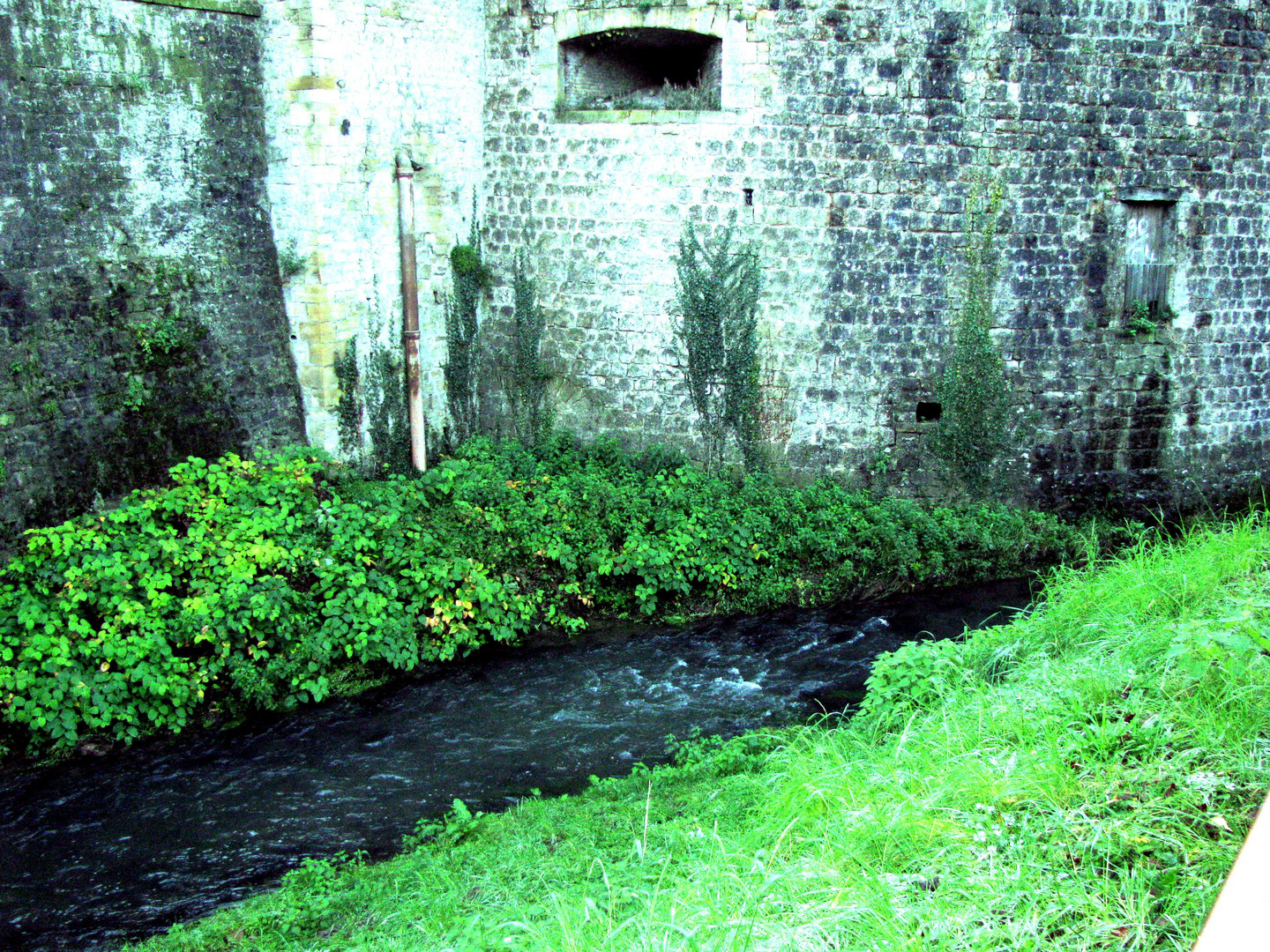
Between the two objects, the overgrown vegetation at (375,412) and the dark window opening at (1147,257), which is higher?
the dark window opening at (1147,257)

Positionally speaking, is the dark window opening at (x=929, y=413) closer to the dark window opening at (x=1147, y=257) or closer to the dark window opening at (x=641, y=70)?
the dark window opening at (x=1147, y=257)

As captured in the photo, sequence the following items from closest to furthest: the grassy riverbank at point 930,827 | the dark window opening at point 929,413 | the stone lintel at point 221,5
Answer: the grassy riverbank at point 930,827 < the stone lintel at point 221,5 < the dark window opening at point 929,413

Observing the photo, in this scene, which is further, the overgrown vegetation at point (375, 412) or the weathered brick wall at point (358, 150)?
the overgrown vegetation at point (375, 412)

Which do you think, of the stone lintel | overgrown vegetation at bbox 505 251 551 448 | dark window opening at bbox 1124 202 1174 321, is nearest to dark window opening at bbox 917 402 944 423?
dark window opening at bbox 1124 202 1174 321

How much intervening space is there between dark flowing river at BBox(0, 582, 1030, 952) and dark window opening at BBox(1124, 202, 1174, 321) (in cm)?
353

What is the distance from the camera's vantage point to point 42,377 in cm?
751

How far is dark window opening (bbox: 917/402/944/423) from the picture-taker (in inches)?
398

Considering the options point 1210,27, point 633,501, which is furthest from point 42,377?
point 1210,27

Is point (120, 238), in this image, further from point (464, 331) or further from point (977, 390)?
point (977, 390)

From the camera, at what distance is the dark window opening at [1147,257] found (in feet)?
32.6

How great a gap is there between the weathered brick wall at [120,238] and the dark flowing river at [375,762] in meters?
2.30

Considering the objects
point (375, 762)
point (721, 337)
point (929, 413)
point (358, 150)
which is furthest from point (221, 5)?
point (929, 413)

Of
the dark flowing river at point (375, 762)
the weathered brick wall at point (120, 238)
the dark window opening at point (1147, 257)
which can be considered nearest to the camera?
the dark flowing river at point (375, 762)

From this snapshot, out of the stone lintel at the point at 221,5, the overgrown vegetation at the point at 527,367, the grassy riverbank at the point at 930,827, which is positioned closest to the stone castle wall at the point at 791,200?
the stone lintel at the point at 221,5
